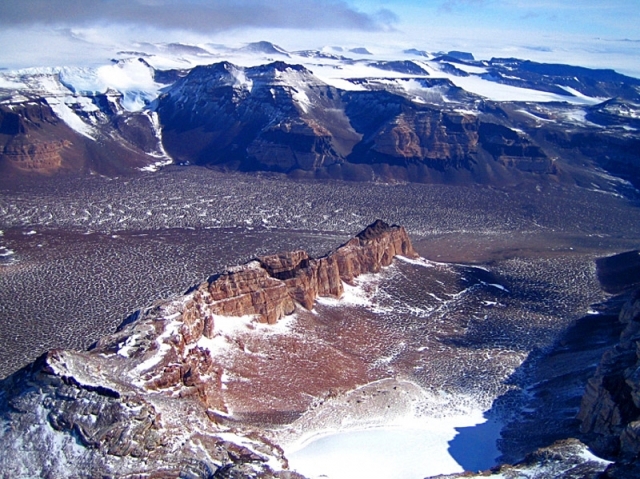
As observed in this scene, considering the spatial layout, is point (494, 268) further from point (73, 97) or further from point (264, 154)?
point (73, 97)

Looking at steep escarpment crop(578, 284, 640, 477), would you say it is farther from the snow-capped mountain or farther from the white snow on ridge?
the white snow on ridge

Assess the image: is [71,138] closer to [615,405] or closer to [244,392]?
[244,392]

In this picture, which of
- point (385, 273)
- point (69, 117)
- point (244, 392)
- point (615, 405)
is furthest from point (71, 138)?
point (615, 405)

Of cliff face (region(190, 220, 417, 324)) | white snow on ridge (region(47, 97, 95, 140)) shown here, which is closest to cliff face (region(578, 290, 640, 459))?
cliff face (region(190, 220, 417, 324))

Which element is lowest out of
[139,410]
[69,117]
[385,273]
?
[385,273]

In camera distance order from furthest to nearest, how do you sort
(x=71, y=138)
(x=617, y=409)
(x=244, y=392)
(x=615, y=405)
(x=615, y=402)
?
(x=71, y=138)
(x=244, y=392)
(x=615, y=402)
(x=615, y=405)
(x=617, y=409)
